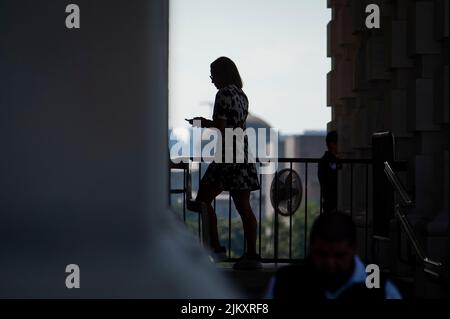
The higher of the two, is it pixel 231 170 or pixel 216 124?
pixel 216 124

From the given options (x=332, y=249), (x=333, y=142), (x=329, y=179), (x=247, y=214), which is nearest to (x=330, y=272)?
(x=332, y=249)

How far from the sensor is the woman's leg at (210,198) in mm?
8867

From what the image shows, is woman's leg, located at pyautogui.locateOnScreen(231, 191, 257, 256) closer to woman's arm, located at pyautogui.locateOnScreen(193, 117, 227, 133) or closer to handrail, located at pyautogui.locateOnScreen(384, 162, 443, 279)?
woman's arm, located at pyautogui.locateOnScreen(193, 117, 227, 133)

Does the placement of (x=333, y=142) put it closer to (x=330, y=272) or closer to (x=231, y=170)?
(x=231, y=170)

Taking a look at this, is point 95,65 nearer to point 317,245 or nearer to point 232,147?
point 317,245

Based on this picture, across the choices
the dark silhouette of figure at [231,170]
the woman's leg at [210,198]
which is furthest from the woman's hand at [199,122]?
the woman's leg at [210,198]

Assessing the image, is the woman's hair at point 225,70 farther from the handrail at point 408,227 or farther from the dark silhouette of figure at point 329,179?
the dark silhouette of figure at point 329,179

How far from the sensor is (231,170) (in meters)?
8.69

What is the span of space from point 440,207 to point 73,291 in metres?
4.54

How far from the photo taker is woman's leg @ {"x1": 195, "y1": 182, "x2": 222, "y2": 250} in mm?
8867

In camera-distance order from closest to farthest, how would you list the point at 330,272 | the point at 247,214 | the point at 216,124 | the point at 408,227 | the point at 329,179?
the point at 330,272
the point at 408,227
the point at 216,124
the point at 247,214
the point at 329,179

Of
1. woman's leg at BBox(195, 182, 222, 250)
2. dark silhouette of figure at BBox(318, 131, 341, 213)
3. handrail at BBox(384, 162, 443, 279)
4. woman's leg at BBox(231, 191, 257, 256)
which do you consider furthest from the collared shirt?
dark silhouette of figure at BBox(318, 131, 341, 213)

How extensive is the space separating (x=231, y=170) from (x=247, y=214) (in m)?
0.38
